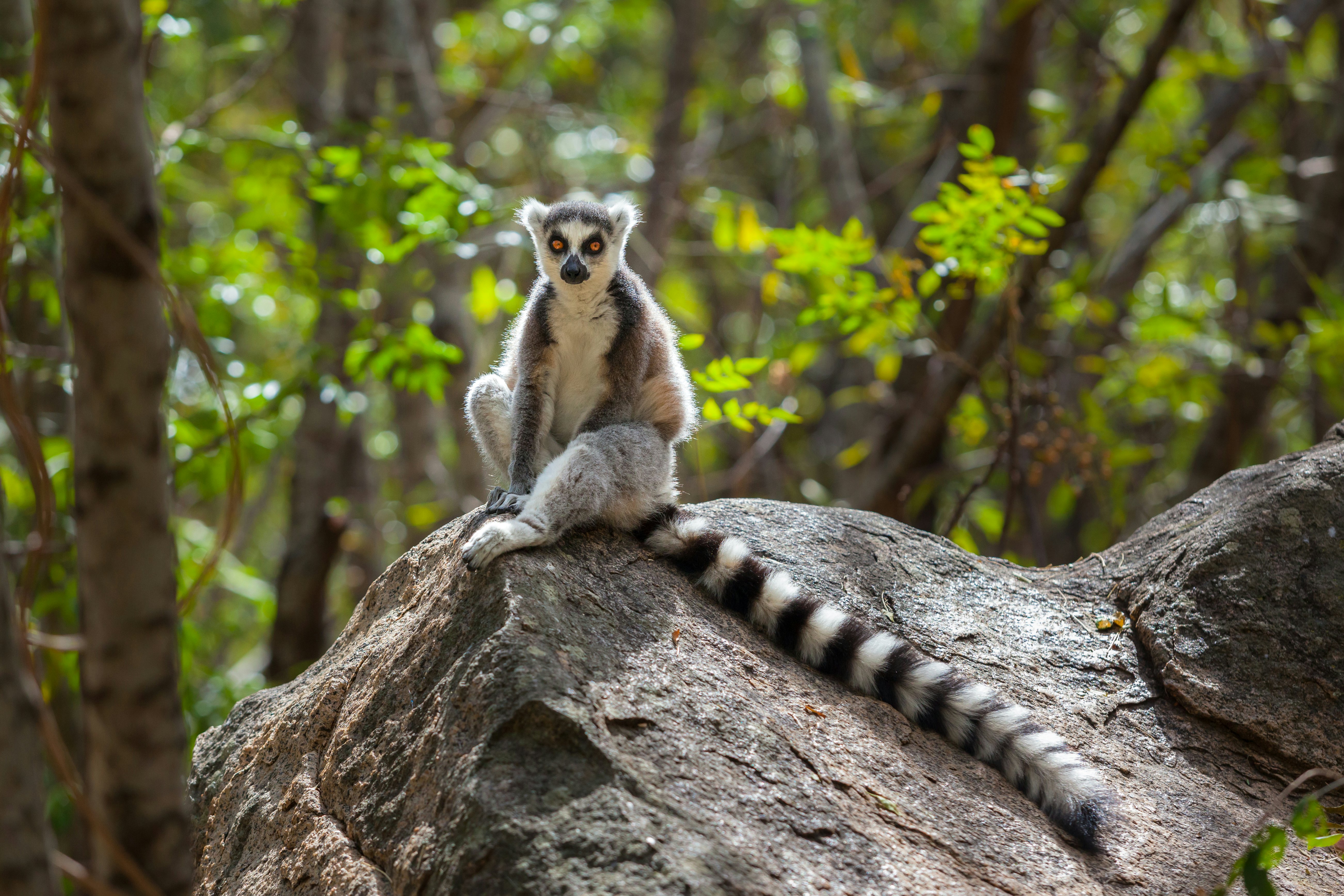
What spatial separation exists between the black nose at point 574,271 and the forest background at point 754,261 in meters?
0.92

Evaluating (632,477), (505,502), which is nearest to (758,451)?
(632,477)

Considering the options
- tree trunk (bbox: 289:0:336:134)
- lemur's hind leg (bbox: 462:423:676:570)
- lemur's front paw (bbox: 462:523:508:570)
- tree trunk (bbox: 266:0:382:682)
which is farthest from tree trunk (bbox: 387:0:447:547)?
lemur's front paw (bbox: 462:523:508:570)

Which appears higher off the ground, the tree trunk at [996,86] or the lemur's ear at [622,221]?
the tree trunk at [996,86]

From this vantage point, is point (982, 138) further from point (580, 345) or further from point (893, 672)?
point (893, 672)

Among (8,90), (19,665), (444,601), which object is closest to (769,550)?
(444,601)

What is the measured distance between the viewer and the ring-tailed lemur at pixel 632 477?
309cm

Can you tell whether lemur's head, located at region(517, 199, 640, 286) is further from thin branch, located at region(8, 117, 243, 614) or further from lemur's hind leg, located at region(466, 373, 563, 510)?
thin branch, located at region(8, 117, 243, 614)

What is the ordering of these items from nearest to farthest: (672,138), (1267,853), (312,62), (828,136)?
(1267,853) → (312,62) → (672,138) → (828,136)

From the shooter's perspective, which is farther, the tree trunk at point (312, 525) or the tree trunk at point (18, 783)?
the tree trunk at point (312, 525)

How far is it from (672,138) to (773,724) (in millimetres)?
7453

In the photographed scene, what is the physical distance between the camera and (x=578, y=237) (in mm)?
4090

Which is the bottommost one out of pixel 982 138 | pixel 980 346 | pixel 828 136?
pixel 980 346

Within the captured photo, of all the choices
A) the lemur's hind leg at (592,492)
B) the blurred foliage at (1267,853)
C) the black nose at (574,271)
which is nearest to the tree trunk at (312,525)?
the black nose at (574,271)

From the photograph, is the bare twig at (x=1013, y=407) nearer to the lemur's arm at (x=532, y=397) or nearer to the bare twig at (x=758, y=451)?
the bare twig at (x=758, y=451)
